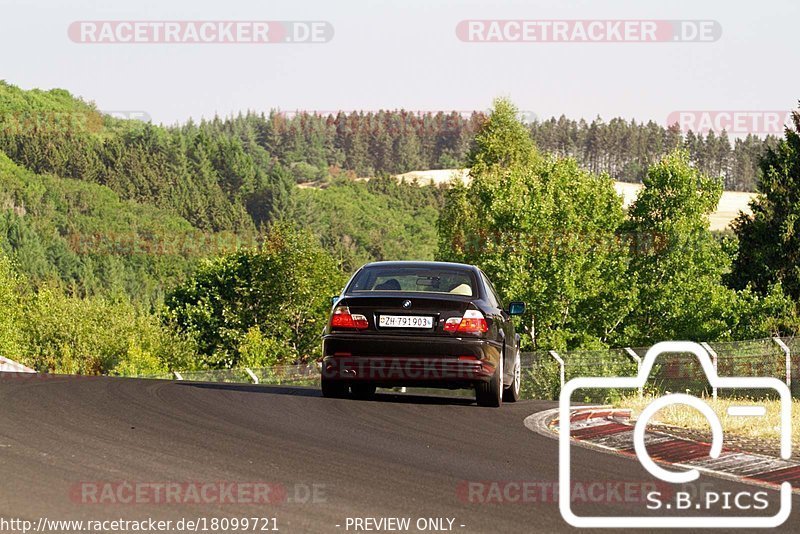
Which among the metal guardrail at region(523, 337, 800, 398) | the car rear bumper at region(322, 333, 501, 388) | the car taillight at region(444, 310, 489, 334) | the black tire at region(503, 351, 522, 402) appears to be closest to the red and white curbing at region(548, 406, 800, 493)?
the car rear bumper at region(322, 333, 501, 388)

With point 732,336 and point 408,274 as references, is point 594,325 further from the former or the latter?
point 408,274

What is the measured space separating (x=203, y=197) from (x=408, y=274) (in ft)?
597

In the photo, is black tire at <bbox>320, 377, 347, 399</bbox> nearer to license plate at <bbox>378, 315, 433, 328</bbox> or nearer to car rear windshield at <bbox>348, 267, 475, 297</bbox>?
car rear windshield at <bbox>348, 267, 475, 297</bbox>

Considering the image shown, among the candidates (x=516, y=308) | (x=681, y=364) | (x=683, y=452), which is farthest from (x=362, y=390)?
(x=681, y=364)

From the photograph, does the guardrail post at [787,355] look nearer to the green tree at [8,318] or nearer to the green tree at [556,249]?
the green tree at [556,249]

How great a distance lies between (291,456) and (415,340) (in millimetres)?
4297

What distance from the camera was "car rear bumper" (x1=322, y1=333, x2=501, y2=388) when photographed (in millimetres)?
13289

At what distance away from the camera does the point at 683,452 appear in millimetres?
10117

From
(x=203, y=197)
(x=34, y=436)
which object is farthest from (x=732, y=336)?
(x=203, y=197)

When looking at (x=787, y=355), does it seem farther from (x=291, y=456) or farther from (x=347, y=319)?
(x=291, y=456)

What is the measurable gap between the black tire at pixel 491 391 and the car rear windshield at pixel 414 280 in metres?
1.02

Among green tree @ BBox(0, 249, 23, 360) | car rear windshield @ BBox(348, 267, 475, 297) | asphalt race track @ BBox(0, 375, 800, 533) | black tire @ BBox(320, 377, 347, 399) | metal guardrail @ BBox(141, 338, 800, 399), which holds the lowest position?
green tree @ BBox(0, 249, 23, 360)

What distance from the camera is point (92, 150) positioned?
198 metres

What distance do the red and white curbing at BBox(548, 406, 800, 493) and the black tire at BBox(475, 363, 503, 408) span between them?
123 cm
